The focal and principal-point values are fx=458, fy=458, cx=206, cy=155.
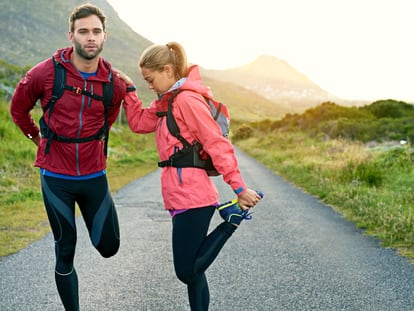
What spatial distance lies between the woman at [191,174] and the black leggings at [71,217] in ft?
2.09

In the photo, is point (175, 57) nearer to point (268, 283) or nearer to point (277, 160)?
point (268, 283)

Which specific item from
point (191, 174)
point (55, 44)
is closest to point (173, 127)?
point (191, 174)

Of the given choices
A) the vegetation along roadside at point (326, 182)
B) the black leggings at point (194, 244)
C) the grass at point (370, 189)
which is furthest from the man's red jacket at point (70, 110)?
the grass at point (370, 189)

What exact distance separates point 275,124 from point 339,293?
144 feet

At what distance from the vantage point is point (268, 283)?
4160 mm

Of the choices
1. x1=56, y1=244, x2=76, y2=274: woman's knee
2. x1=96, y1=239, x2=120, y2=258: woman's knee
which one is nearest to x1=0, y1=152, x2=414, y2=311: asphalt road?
x1=96, y1=239, x2=120, y2=258: woman's knee

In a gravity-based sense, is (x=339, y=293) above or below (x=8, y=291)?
above

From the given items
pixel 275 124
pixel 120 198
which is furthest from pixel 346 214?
pixel 275 124

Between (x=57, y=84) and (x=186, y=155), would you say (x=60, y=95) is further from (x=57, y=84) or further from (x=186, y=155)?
(x=186, y=155)

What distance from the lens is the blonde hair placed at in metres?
2.72

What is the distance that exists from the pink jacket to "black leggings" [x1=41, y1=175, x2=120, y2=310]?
24.8 inches

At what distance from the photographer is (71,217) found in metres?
3.08

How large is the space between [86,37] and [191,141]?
0.97m

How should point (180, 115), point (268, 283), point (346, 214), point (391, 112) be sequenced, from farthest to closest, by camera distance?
point (391, 112), point (346, 214), point (268, 283), point (180, 115)
